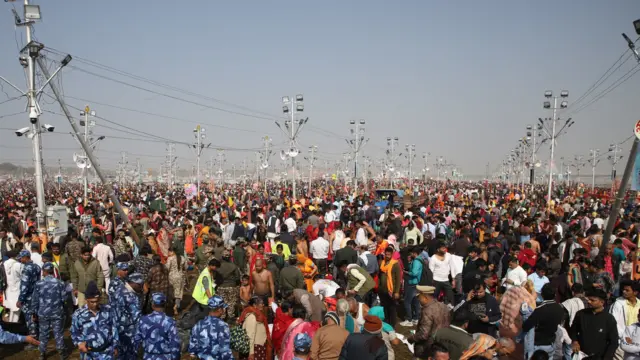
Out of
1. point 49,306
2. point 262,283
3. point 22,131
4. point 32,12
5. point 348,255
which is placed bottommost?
point 49,306

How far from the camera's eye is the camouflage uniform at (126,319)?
6.20 m

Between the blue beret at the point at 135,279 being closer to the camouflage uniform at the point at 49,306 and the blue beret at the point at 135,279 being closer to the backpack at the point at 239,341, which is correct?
the backpack at the point at 239,341

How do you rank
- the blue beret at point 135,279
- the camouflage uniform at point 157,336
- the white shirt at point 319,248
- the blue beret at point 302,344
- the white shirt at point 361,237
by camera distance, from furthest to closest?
the white shirt at point 361,237 < the white shirt at point 319,248 < the blue beret at point 135,279 < the camouflage uniform at point 157,336 < the blue beret at point 302,344

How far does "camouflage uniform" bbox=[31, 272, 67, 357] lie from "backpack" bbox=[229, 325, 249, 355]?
3351 millimetres

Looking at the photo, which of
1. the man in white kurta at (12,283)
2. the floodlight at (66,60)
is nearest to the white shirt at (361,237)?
the man in white kurta at (12,283)

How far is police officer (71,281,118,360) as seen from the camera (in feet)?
18.3

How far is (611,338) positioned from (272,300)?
512 centimetres

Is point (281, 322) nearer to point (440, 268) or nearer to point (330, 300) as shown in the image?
point (330, 300)

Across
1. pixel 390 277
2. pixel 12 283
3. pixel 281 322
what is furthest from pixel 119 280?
pixel 390 277

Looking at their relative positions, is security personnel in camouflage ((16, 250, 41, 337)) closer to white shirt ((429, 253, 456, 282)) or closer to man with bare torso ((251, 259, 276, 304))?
man with bare torso ((251, 259, 276, 304))

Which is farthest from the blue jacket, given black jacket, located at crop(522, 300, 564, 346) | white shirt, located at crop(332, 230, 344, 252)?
white shirt, located at crop(332, 230, 344, 252)

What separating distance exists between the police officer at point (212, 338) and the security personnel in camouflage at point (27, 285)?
4.02m

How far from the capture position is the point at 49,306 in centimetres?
739

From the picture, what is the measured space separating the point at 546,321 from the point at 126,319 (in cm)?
535
